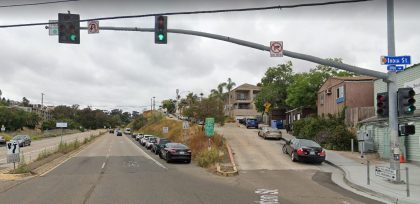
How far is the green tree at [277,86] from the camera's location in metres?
77.8

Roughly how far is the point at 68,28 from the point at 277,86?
6479cm

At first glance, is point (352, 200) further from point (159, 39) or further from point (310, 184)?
point (159, 39)

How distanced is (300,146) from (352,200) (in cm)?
1389

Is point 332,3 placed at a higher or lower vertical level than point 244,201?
higher

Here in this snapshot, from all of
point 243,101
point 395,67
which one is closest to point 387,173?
point 395,67

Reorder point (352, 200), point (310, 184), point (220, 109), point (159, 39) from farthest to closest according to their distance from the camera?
point (220, 109)
point (310, 184)
point (159, 39)
point (352, 200)

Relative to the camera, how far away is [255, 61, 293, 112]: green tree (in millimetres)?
77812

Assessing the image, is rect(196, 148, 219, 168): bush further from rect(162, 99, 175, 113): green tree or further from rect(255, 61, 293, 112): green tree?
rect(162, 99, 175, 113): green tree

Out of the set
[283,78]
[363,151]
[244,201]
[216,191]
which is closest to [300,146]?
[363,151]

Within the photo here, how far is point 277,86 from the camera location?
78750 millimetres

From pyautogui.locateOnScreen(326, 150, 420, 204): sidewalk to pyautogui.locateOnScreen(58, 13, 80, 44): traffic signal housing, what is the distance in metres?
11.6

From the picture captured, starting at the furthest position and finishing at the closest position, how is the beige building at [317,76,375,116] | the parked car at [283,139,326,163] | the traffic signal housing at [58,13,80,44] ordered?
the beige building at [317,76,375,116] → the parked car at [283,139,326,163] → the traffic signal housing at [58,13,80,44]

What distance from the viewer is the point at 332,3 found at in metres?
14.0

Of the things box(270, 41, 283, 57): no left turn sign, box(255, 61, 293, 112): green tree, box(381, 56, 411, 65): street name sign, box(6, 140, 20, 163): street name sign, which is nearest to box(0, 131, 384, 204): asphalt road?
box(6, 140, 20, 163): street name sign
